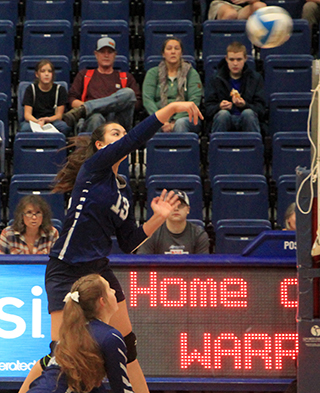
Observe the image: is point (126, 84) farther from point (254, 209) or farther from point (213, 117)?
point (254, 209)

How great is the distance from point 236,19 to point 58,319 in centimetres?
671

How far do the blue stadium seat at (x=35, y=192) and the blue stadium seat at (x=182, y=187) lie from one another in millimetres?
901

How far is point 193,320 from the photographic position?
15.5ft

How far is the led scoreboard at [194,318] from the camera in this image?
4.71m

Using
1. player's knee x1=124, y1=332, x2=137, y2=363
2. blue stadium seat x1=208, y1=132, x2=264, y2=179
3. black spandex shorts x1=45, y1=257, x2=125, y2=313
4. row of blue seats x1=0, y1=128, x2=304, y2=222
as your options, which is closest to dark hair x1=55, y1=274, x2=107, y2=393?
black spandex shorts x1=45, y1=257, x2=125, y2=313

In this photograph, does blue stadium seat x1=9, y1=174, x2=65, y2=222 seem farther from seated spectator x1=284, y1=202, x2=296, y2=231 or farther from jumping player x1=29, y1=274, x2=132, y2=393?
jumping player x1=29, y1=274, x2=132, y2=393

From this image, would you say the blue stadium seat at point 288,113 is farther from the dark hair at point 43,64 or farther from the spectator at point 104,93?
the dark hair at point 43,64

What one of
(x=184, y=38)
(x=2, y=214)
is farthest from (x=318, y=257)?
(x=184, y=38)

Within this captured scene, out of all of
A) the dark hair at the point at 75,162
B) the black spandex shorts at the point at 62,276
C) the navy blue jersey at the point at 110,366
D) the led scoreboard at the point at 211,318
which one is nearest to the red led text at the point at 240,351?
the led scoreboard at the point at 211,318

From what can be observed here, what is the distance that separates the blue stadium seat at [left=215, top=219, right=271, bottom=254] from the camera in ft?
23.1

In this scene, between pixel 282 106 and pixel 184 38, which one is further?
pixel 184 38

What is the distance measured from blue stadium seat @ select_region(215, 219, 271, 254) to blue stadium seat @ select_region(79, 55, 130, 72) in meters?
3.04

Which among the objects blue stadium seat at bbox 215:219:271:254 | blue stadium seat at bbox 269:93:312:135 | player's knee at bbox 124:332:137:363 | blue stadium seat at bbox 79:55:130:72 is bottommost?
player's knee at bbox 124:332:137:363

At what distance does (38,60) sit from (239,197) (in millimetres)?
3400
